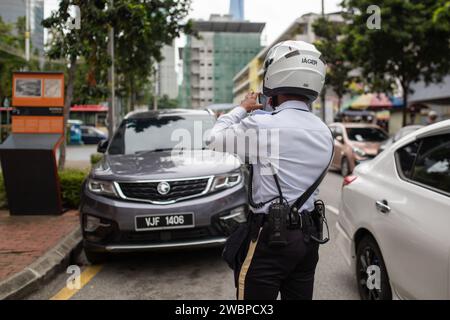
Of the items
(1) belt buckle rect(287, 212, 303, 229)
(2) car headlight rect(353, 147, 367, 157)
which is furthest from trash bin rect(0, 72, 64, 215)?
(2) car headlight rect(353, 147, 367, 157)

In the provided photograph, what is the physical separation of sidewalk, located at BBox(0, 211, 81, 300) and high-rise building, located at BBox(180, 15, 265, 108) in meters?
6.00

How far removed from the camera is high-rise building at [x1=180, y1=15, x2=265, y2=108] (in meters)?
13.5

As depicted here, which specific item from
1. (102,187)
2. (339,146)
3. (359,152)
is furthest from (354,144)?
(102,187)

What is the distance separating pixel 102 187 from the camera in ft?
14.8

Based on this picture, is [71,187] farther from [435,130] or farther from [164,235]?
[435,130]

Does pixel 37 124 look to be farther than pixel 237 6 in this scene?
Yes

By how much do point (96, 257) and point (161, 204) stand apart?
1.03 metres

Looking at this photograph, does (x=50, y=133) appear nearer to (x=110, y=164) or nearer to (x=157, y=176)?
(x=110, y=164)

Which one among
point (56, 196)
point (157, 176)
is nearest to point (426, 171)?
point (157, 176)

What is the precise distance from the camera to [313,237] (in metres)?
2.08

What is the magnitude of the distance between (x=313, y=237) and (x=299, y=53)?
834 millimetres

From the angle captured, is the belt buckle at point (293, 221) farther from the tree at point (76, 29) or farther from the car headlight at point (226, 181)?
the tree at point (76, 29)

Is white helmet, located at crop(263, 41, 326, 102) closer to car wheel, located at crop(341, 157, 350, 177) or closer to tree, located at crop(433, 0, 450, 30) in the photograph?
car wheel, located at crop(341, 157, 350, 177)

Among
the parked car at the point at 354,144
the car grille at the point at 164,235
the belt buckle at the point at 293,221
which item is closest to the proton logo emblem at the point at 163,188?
the car grille at the point at 164,235
